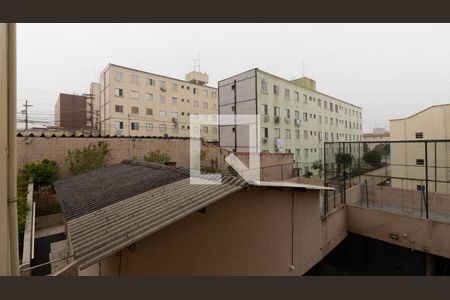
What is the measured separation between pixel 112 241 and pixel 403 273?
10506 millimetres

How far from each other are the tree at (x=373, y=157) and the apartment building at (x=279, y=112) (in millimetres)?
9491

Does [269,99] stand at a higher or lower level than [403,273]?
higher

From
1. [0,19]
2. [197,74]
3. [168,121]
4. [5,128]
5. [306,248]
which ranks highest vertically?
[197,74]

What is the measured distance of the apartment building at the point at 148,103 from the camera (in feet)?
90.0

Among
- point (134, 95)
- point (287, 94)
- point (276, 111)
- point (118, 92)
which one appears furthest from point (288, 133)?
point (118, 92)

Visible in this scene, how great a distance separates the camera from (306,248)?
7395mm

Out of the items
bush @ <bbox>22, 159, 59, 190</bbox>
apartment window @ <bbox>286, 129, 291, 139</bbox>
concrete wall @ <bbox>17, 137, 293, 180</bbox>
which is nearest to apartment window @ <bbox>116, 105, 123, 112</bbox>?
concrete wall @ <bbox>17, 137, 293, 180</bbox>

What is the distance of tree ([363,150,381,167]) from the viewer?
43.3 ft

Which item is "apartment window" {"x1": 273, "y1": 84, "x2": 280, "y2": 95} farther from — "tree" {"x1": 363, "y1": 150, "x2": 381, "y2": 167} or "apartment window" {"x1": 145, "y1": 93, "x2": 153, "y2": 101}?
"apartment window" {"x1": 145, "y1": 93, "x2": 153, "y2": 101}

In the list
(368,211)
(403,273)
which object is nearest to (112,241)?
(368,211)

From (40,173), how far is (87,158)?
2.44 m

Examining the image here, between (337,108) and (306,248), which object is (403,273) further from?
(337,108)

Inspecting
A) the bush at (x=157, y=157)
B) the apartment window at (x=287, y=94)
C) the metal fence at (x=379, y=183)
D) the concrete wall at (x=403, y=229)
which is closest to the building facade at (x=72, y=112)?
the bush at (x=157, y=157)

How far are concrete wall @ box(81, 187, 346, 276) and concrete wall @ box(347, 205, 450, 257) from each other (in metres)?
2.70
